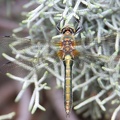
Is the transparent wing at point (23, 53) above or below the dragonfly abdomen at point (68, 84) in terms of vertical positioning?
above

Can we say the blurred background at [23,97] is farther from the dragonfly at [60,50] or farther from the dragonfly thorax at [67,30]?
the dragonfly thorax at [67,30]

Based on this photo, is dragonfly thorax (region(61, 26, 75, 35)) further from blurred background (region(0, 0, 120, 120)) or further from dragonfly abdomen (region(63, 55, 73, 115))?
blurred background (region(0, 0, 120, 120))

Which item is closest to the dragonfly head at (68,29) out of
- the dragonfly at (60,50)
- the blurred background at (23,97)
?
the dragonfly at (60,50)

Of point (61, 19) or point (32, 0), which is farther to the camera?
point (32, 0)

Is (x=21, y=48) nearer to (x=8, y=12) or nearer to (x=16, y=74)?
(x=16, y=74)

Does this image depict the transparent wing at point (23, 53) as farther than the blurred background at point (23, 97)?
No

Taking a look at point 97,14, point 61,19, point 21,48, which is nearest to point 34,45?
point 21,48

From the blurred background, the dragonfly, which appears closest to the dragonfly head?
the dragonfly

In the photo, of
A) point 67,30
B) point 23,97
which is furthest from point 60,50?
point 23,97
